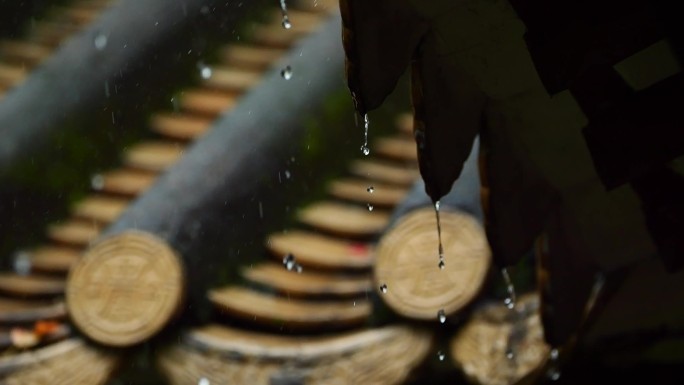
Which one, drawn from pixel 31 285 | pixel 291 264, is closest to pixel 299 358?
pixel 291 264

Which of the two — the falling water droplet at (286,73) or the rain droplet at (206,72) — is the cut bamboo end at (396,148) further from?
the rain droplet at (206,72)

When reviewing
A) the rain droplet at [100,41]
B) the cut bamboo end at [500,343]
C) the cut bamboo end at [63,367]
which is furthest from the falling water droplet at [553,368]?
the rain droplet at [100,41]

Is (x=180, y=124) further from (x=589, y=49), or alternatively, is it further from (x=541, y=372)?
(x=589, y=49)

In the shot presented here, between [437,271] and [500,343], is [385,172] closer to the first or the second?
[437,271]

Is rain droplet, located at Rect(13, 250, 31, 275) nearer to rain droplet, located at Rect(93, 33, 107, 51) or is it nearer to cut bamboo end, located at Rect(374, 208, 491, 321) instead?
rain droplet, located at Rect(93, 33, 107, 51)

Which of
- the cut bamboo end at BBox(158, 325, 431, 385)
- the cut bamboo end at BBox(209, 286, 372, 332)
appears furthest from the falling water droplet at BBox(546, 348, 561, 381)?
the cut bamboo end at BBox(209, 286, 372, 332)

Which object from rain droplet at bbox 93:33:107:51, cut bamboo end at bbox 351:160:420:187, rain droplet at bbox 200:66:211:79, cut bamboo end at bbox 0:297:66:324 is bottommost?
cut bamboo end at bbox 351:160:420:187

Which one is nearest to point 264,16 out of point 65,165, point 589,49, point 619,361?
point 65,165

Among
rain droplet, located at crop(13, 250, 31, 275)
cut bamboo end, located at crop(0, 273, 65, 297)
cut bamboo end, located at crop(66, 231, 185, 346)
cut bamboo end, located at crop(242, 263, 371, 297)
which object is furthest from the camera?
rain droplet, located at crop(13, 250, 31, 275)
